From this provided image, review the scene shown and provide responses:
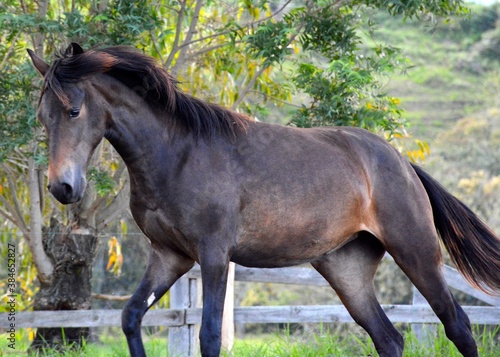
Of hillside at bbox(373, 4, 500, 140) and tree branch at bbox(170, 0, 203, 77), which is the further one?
hillside at bbox(373, 4, 500, 140)

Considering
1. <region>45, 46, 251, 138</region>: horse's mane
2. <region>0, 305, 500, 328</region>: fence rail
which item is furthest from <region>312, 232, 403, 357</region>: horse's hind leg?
<region>0, 305, 500, 328</region>: fence rail

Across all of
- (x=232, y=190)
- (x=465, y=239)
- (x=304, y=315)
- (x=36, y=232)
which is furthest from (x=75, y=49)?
(x=304, y=315)

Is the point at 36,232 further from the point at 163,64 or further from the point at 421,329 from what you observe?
the point at 421,329

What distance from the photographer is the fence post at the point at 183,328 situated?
6.73 meters

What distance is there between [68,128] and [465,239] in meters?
3.16

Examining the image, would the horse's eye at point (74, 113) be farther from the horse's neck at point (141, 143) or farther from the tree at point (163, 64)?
the tree at point (163, 64)

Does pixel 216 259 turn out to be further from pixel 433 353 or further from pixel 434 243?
pixel 433 353

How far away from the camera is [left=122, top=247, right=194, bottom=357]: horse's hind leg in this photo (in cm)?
453

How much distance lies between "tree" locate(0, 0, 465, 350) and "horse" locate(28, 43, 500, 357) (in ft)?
3.88

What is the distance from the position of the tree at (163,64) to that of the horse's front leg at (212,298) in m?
1.74

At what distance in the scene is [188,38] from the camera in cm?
665

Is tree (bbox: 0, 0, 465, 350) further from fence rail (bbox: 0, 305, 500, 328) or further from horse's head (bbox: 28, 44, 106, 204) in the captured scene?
horse's head (bbox: 28, 44, 106, 204)

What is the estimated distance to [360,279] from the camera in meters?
5.35

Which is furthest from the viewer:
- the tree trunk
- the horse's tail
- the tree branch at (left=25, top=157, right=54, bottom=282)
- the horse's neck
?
the tree trunk
